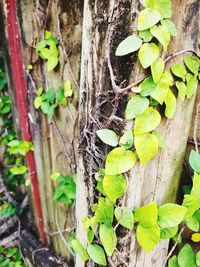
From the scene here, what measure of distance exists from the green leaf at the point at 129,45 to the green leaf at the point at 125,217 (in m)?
0.42

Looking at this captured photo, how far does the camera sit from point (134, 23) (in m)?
0.73

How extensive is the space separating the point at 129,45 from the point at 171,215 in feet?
1.45

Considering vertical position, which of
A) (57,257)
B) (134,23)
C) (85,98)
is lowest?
(57,257)

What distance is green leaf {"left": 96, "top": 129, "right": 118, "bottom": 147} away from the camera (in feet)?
2.76

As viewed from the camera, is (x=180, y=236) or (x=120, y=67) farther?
(x=180, y=236)

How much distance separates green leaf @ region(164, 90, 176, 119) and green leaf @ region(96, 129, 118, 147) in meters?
0.14

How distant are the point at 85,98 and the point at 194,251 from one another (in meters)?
0.61

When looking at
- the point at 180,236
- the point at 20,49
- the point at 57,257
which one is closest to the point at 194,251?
the point at 180,236

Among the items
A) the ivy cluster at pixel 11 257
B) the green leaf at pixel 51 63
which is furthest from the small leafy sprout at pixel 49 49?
the ivy cluster at pixel 11 257

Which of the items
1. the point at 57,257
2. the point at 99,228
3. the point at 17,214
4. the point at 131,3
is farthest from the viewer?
the point at 17,214

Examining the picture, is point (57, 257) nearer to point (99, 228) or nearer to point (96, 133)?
point (99, 228)

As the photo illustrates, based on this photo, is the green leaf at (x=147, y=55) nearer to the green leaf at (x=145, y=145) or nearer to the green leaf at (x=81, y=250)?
the green leaf at (x=145, y=145)

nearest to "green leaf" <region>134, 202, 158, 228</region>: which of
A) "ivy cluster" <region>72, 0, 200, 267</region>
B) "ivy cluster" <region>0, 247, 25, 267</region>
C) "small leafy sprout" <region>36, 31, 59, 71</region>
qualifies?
"ivy cluster" <region>72, 0, 200, 267</region>

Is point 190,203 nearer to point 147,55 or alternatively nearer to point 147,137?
point 147,137
